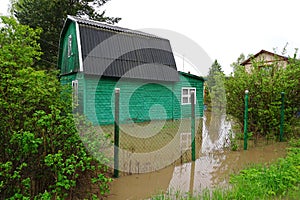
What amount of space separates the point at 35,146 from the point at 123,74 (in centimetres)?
875

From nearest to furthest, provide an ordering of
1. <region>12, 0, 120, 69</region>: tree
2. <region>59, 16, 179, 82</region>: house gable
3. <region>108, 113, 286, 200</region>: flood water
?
<region>108, 113, 286, 200</region>: flood water, <region>59, 16, 179, 82</region>: house gable, <region>12, 0, 120, 69</region>: tree

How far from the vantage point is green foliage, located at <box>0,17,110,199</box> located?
257 cm

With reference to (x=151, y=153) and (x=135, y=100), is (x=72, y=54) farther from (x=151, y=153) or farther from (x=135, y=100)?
(x=151, y=153)

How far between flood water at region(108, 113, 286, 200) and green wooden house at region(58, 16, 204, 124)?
569cm

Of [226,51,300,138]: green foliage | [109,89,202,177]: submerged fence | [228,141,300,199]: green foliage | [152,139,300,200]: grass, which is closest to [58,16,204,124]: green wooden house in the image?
[109,89,202,177]: submerged fence

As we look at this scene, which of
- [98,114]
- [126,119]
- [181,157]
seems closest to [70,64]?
[98,114]

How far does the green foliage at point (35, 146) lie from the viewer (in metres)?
2.57

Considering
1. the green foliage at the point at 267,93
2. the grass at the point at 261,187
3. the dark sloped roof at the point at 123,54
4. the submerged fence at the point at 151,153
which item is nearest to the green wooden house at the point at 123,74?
the dark sloped roof at the point at 123,54

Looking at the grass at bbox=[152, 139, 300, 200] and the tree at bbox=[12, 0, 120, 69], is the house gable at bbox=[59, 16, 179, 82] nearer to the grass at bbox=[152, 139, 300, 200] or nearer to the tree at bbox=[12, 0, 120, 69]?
the tree at bbox=[12, 0, 120, 69]

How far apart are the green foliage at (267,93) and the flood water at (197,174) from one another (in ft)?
3.13

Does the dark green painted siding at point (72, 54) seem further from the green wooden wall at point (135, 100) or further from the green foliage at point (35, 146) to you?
the green foliage at point (35, 146)

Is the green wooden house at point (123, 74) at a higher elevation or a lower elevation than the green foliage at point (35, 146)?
higher

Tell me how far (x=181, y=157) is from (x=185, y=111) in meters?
8.98

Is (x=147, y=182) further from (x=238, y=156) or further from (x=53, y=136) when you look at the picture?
(x=238, y=156)
